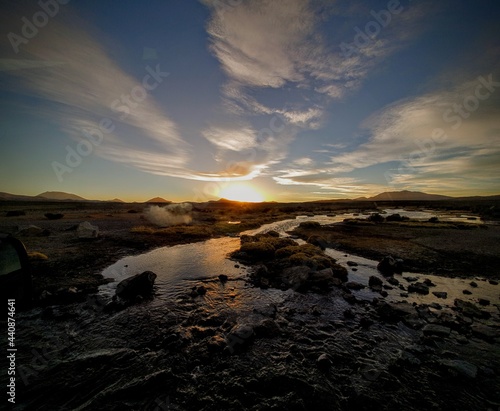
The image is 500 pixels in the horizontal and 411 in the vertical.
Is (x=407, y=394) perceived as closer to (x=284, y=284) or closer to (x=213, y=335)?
(x=213, y=335)

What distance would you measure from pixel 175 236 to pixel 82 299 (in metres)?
22.4

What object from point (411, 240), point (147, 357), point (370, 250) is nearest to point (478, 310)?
point (370, 250)

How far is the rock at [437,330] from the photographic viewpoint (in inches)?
388

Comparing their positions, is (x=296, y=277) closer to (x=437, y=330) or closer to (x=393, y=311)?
(x=393, y=311)

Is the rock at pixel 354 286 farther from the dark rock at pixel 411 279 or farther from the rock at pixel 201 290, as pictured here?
the rock at pixel 201 290

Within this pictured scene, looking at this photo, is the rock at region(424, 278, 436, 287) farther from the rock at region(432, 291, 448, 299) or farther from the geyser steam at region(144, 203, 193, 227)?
the geyser steam at region(144, 203, 193, 227)

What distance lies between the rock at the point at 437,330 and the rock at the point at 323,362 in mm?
5424

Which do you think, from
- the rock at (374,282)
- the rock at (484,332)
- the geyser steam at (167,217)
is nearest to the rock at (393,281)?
the rock at (374,282)

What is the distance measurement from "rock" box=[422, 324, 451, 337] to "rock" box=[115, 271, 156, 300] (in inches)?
592

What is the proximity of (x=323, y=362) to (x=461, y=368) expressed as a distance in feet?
15.7

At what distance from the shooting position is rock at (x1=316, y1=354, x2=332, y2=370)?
26.5 feet

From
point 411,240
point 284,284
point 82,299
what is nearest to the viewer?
point 82,299

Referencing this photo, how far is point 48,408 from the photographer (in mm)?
6246

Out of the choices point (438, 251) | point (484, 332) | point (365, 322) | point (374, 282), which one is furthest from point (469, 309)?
point (438, 251)
